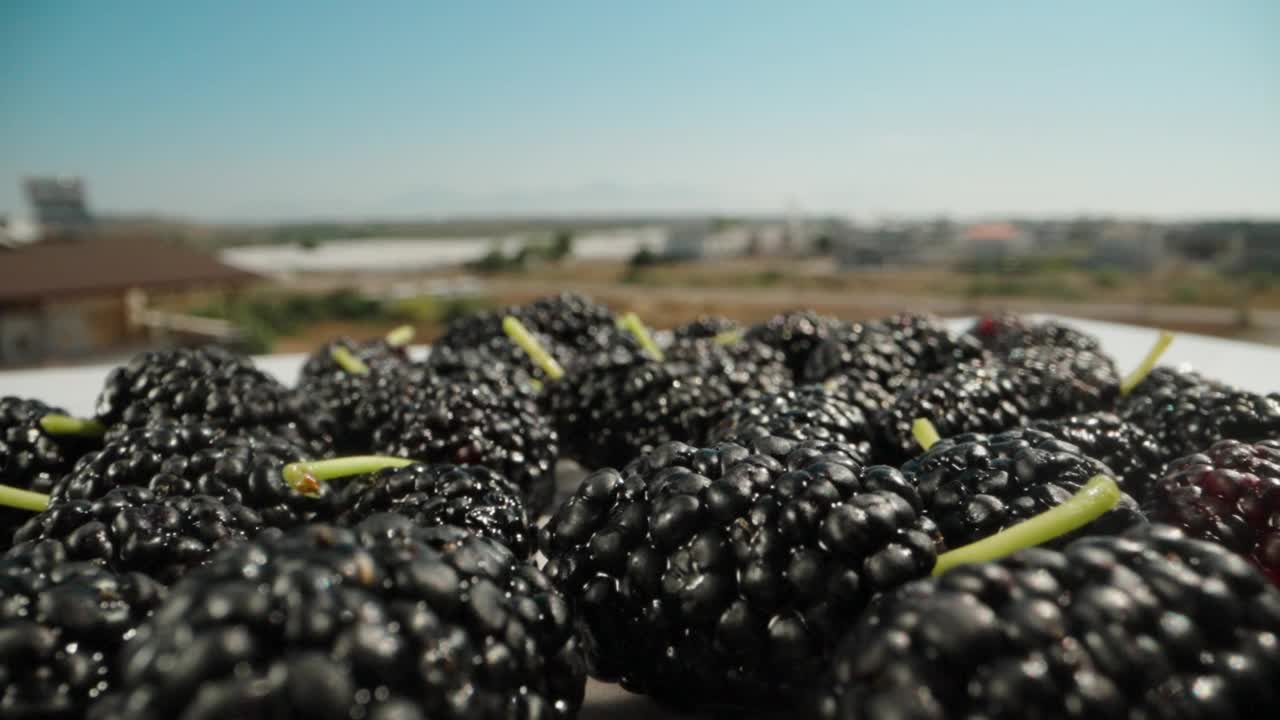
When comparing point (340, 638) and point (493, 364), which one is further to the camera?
point (493, 364)

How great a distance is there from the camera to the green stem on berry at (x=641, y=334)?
74.6 inches

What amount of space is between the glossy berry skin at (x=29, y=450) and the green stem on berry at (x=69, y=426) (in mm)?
11

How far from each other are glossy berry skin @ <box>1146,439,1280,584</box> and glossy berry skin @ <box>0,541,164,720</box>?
1044mm

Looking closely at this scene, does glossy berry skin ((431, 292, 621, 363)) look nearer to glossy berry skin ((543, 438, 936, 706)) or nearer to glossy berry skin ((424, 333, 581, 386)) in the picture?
glossy berry skin ((424, 333, 581, 386))

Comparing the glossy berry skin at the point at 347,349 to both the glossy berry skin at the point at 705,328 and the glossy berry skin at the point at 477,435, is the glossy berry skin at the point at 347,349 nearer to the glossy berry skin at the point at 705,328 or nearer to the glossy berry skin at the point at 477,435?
the glossy berry skin at the point at 477,435

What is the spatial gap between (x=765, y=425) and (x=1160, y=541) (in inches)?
26.5

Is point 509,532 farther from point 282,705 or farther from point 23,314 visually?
point 23,314

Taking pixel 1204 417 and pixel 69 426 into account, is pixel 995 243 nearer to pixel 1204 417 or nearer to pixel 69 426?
pixel 1204 417

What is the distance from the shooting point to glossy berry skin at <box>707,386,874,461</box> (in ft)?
4.12

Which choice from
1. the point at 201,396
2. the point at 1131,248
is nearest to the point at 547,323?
the point at 201,396

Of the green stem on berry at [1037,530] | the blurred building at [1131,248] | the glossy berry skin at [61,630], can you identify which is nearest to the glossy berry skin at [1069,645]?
the green stem on berry at [1037,530]

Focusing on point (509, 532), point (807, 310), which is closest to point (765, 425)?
point (509, 532)

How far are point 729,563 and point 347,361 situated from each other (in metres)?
1.46

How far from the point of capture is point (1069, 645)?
0.58 meters
